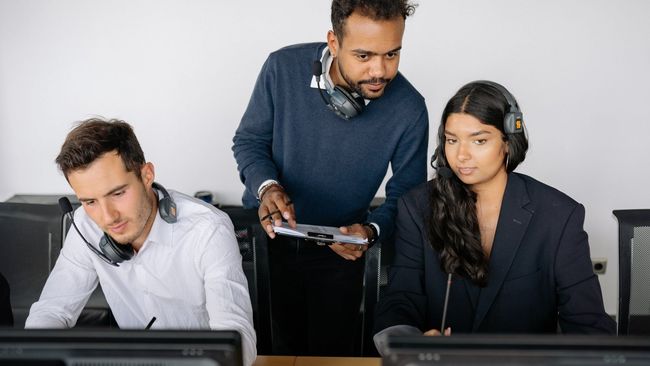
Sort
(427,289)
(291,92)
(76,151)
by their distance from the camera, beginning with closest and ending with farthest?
(76,151)
(427,289)
(291,92)

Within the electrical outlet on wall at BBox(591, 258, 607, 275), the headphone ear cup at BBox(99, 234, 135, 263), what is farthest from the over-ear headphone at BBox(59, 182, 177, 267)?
the electrical outlet on wall at BBox(591, 258, 607, 275)

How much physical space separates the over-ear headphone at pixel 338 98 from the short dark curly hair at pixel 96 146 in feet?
1.95

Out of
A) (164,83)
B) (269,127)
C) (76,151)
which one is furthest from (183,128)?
(76,151)

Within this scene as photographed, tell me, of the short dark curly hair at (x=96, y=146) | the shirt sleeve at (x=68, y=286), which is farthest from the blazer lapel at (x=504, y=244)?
the shirt sleeve at (x=68, y=286)

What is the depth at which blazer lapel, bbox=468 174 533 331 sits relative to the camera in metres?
1.84

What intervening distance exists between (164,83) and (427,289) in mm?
1898

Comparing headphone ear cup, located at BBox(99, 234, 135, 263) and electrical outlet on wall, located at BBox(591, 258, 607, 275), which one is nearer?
headphone ear cup, located at BBox(99, 234, 135, 263)

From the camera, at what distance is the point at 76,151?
5.77ft

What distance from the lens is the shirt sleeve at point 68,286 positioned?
185 centimetres

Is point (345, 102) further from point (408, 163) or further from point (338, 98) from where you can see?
point (408, 163)

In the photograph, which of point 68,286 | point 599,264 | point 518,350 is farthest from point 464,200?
point 599,264

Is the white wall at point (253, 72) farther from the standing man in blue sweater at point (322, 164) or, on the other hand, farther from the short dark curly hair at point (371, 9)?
the short dark curly hair at point (371, 9)

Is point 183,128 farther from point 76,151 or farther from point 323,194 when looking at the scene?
point 76,151

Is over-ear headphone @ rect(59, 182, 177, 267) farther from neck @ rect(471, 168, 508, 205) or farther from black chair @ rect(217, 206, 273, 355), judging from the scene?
neck @ rect(471, 168, 508, 205)
